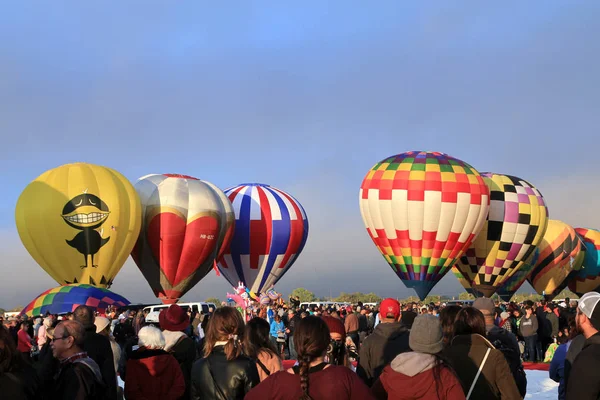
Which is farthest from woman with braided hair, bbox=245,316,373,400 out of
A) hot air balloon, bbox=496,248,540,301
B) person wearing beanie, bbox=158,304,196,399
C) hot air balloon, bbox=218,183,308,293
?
hot air balloon, bbox=496,248,540,301

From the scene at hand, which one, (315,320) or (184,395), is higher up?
(315,320)

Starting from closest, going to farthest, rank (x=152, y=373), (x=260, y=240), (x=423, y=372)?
(x=423, y=372) → (x=152, y=373) → (x=260, y=240)

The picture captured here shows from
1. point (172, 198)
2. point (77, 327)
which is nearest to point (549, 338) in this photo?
point (77, 327)

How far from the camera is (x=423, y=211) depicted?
29844 mm

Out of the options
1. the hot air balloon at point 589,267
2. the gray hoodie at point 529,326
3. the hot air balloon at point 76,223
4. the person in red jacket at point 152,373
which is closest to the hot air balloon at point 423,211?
the hot air balloon at point 76,223

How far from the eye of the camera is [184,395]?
17.2 ft

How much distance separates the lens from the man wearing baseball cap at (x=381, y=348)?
5434 mm

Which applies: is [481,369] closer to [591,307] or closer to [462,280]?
[591,307]

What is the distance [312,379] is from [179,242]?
89.1ft

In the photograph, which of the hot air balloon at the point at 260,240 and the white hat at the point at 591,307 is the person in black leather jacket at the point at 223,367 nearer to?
the white hat at the point at 591,307

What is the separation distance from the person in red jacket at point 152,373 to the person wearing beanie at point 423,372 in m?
1.79

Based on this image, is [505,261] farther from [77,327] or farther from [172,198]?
[77,327]

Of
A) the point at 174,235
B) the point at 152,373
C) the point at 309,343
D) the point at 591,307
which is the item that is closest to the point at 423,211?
the point at 174,235

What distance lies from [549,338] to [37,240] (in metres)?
17.9
